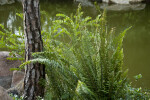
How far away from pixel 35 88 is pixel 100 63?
42.9 inches

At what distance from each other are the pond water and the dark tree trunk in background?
887mm

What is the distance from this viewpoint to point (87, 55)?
1755 millimetres

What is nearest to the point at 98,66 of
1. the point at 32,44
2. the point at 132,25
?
the point at 32,44

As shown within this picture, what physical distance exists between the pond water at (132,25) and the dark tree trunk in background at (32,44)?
2.91ft

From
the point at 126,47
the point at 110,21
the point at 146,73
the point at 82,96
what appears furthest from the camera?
the point at 110,21

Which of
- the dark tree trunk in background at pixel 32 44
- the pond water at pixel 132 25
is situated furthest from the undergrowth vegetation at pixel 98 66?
the pond water at pixel 132 25

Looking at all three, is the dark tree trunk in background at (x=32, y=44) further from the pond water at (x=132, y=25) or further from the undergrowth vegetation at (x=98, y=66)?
the pond water at (x=132, y=25)

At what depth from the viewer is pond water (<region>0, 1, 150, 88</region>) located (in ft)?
16.7

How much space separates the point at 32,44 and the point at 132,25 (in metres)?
6.40

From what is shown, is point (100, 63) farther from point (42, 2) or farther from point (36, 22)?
point (42, 2)

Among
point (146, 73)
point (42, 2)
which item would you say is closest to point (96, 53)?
point (146, 73)

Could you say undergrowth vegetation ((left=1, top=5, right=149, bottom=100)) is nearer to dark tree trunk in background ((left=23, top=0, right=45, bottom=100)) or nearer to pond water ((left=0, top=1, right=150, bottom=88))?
dark tree trunk in background ((left=23, top=0, right=45, bottom=100))

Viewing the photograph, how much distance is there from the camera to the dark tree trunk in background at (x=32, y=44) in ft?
7.43

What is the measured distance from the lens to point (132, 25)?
26.8ft
